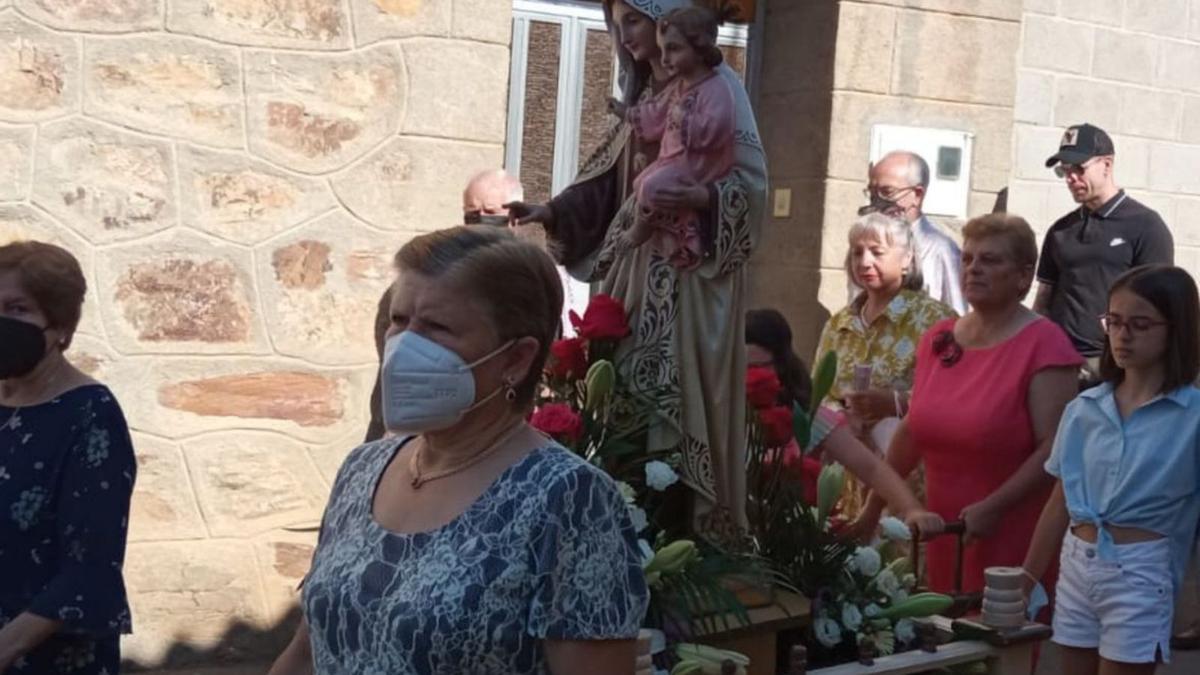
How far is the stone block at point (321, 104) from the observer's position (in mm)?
5980

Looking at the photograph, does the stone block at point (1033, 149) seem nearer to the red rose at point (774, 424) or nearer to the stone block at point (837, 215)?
the stone block at point (837, 215)

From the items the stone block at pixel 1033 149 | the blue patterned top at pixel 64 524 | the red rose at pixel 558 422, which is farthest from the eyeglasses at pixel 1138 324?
the stone block at pixel 1033 149

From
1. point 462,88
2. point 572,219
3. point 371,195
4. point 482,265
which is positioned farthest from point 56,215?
point 482,265

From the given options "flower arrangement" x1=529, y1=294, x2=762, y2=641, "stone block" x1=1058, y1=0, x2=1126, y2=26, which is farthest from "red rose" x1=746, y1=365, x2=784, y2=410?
"stone block" x1=1058, y1=0, x2=1126, y2=26

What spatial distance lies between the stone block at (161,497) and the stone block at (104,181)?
723 millimetres

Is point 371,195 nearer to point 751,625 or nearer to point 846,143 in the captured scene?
point 846,143

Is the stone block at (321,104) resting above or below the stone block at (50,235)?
above

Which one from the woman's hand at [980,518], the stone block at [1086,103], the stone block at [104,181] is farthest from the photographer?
the stone block at [1086,103]

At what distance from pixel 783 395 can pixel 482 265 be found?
2.13 m

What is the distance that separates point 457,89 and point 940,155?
2227 mm

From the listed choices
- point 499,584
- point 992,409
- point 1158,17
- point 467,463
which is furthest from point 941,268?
point 499,584

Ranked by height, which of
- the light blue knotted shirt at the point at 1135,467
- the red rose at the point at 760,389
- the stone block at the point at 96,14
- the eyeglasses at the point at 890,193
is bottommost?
the light blue knotted shirt at the point at 1135,467

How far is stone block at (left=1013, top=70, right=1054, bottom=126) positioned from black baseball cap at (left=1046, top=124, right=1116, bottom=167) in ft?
2.18

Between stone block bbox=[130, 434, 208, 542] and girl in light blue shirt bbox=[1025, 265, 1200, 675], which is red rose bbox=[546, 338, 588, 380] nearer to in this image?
girl in light blue shirt bbox=[1025, 265, 1200, 675]
